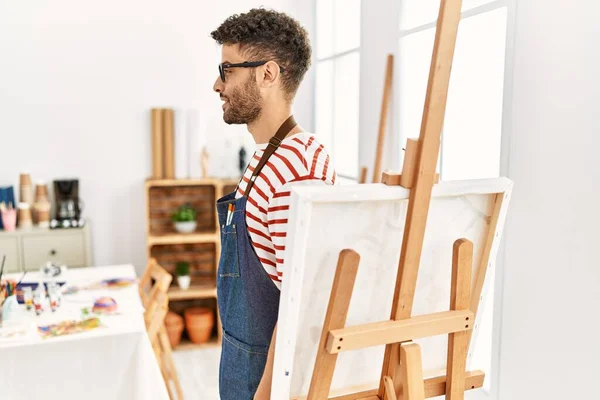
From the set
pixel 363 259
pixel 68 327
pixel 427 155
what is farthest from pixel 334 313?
pixel 68 327

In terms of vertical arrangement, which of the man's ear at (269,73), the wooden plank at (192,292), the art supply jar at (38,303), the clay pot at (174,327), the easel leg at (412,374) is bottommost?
the clay pot at (174,327)

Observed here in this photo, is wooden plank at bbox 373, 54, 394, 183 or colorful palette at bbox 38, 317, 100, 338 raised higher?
wooden plank at bbox 373, 54, 394, 183

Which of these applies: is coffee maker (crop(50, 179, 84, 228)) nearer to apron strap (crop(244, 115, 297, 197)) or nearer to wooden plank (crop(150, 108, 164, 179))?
wooden plank (crop(150, 108, 164, 179))

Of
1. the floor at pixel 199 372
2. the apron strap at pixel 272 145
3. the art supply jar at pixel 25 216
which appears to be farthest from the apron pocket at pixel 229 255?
the art supply jar at pixel 25 216

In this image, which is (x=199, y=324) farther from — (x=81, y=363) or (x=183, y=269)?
(x=81, y=363)

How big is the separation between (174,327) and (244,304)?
9.13 ft

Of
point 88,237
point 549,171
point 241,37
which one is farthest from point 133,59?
point 549,171

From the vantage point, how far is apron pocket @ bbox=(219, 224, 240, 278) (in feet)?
4.67

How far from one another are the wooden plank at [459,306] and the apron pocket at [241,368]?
1.52 feet

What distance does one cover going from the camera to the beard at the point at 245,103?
55.9 inches

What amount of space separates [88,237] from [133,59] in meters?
1.33

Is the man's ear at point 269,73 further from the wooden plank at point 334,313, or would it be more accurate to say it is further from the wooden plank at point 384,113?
the wooden plank at point 384,113

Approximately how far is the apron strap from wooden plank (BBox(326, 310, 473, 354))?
47 cm

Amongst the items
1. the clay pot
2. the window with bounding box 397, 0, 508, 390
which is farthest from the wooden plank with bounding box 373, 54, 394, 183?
the clay pot
